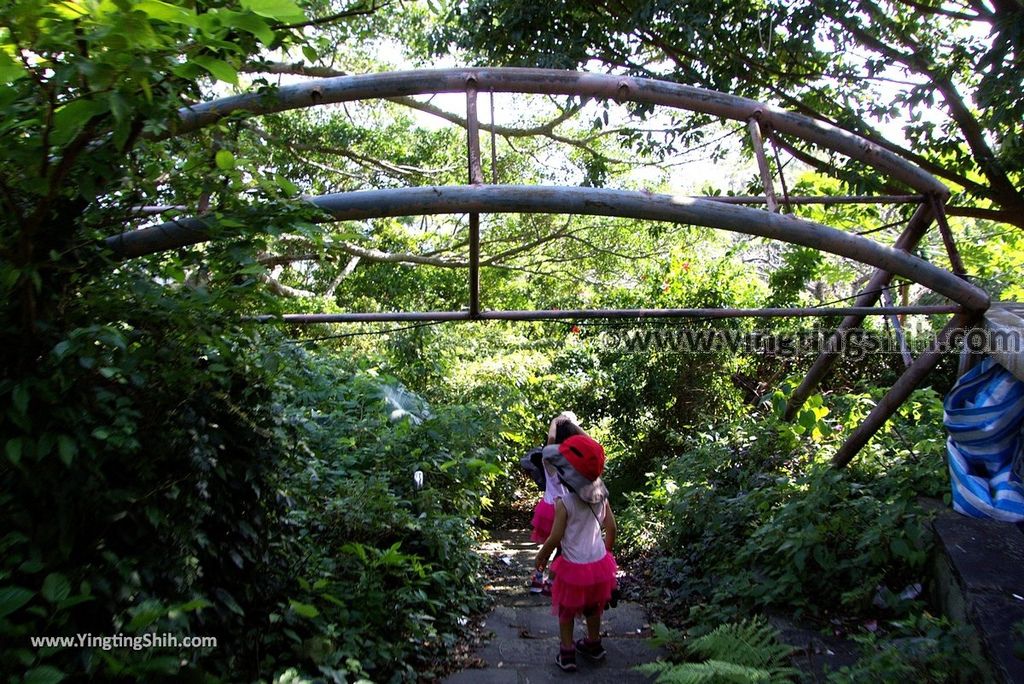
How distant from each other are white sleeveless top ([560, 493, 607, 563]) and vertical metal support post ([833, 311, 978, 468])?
1.89 meters

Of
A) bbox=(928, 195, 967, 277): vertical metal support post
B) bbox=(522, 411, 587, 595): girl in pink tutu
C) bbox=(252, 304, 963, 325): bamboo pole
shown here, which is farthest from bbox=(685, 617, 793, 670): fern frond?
bbox=(928, 195, 967, 277): vertical metal support post

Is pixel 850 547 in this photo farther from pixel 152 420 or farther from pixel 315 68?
pixel 315 68

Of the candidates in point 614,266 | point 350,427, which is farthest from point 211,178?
point 614,266

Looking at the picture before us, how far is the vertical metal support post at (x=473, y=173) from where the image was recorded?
13.6 ft

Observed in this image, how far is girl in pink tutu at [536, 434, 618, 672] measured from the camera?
4.76 m

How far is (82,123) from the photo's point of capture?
2.28 m

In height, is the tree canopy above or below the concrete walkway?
above

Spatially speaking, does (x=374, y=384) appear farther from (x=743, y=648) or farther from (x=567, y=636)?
(x=743, y=648)

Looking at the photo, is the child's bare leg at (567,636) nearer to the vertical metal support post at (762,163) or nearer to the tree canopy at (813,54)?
the vertical metal support post at (762,163)

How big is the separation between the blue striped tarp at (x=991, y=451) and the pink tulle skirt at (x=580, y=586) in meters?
2.01

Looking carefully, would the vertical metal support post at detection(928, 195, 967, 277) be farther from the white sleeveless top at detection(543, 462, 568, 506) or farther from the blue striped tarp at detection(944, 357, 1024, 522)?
the white sleeveless top at detection(543, 462, 568, 506)

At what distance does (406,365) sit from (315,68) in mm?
4159

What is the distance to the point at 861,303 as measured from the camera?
5539 mm

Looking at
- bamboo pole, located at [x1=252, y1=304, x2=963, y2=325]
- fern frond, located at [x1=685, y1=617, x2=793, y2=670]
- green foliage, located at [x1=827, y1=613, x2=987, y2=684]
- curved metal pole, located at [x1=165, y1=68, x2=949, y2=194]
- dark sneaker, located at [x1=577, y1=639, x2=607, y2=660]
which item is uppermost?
curved metal pole, located at [x1=165, y1=68, x2=949, y2=194]
